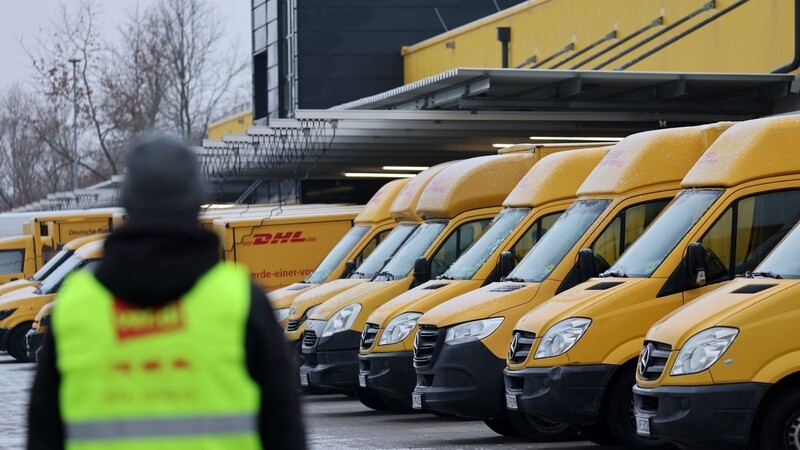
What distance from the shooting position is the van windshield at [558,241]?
45.4 ft

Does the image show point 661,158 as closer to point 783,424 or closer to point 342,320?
point 783,424

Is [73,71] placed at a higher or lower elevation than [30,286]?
higher

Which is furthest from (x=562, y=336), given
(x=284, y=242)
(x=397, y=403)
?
(x=284, y=242)

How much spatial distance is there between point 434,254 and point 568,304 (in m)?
5.15

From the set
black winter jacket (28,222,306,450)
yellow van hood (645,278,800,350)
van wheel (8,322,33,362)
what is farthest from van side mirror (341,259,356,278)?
black winter jacket (28,222,306,450)

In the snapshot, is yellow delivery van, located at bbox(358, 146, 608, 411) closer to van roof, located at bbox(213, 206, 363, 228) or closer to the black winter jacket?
van roof, located at bbox(213, 206, 363, 228)

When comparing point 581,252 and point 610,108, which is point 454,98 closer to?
point 610,108

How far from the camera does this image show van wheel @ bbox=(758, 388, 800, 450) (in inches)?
399

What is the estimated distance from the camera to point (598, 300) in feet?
39.6

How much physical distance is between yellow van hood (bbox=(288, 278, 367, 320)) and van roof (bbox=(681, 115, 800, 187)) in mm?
7595

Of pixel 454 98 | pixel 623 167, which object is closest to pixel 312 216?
pixel 454 98

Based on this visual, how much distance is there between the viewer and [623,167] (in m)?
13.6

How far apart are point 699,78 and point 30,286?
1363 centimetres

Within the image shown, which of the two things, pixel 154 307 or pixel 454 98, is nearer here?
pixel 154 307
